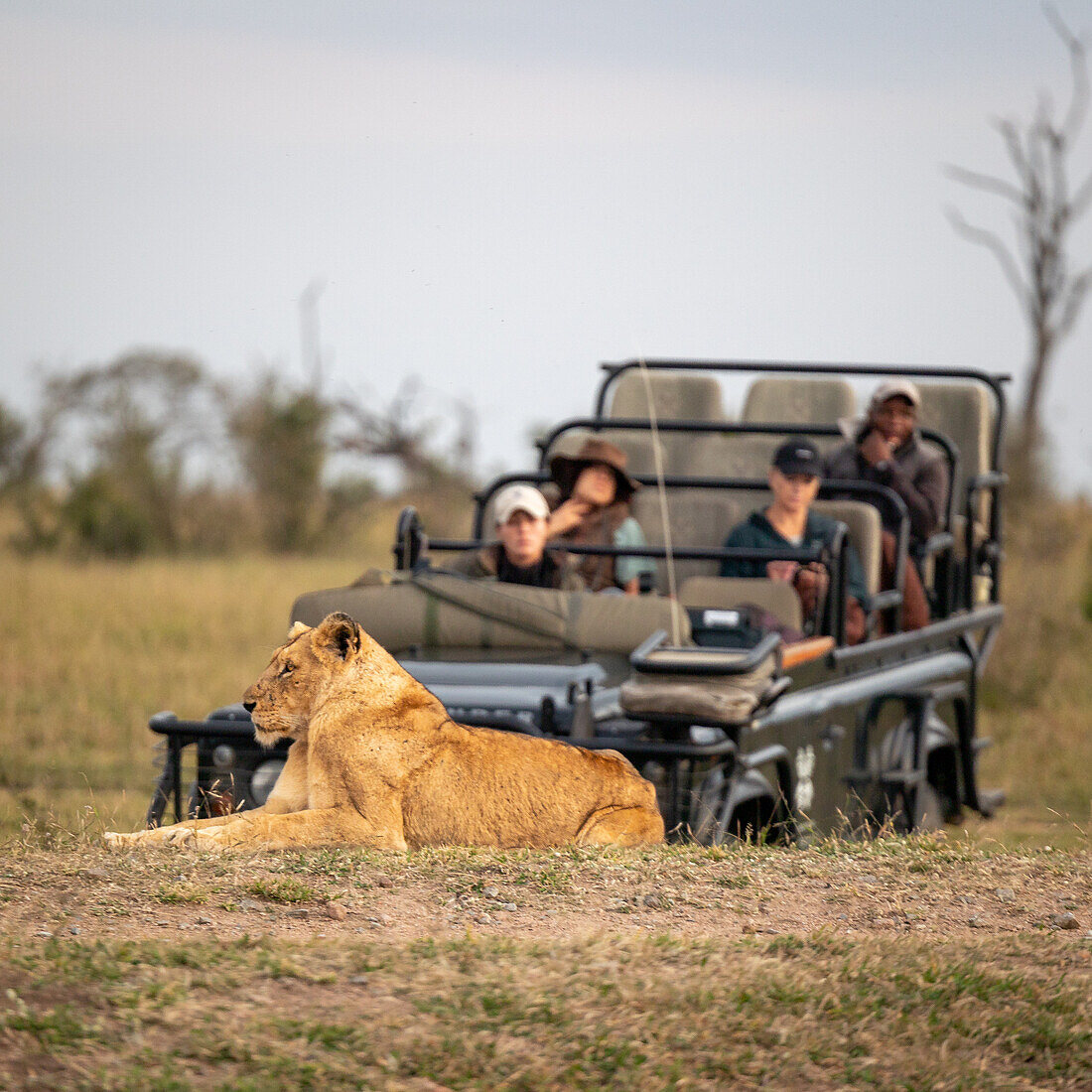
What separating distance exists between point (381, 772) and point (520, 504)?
2488 mm

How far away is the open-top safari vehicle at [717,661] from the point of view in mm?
5566

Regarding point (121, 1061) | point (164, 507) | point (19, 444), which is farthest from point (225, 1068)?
point (19, 444)

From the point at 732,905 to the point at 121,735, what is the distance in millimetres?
8898

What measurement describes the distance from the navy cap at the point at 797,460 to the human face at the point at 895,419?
1624 millimetres

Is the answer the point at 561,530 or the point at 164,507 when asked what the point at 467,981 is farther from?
the point at 164,507

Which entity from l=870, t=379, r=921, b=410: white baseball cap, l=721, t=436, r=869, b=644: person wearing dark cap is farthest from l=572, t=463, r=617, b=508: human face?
l=870, t=379, r=921, b=410: white baseball cap

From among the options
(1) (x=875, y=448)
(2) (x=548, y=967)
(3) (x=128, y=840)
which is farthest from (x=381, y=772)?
(1) (x=875, y=448)

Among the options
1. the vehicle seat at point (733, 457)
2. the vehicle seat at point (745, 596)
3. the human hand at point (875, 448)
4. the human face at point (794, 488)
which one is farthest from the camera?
the vehicle seat at point (733, 457)

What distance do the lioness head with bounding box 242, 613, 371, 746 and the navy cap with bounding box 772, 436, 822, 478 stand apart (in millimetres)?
3017

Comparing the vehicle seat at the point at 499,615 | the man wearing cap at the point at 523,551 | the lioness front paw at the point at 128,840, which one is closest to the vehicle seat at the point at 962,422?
the man wearing cap at the point at 523,551

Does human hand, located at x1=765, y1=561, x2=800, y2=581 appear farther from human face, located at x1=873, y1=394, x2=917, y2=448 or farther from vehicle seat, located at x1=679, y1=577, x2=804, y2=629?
human face, located at x1=873, y1=394, x2=917, y2=448

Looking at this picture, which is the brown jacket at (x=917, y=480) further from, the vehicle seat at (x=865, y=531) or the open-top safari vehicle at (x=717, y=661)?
the vehicle seat at (x=865, y=531)

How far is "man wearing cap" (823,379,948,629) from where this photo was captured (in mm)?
8680

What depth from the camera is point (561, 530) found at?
7.91 m
